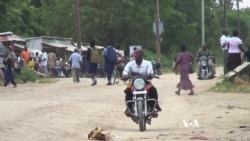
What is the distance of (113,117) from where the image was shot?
16266 millimetres

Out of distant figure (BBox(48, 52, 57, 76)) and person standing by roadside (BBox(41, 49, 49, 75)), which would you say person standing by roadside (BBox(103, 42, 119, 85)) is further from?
distant figure (BBox(48, 52, 57, 76))

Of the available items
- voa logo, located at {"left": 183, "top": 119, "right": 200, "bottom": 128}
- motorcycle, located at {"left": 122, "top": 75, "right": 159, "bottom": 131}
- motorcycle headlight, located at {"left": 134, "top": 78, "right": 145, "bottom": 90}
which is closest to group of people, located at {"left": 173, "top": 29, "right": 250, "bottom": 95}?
voa logo, located at {"left": 183, "top": 119, "right": 200, "bottom": 128}

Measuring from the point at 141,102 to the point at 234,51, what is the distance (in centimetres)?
1096

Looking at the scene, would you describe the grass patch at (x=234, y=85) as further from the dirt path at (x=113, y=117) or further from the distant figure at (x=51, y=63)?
the distant figure at (x=51, y=63)

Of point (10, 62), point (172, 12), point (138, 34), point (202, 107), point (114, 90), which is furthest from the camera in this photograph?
point (172, 12)

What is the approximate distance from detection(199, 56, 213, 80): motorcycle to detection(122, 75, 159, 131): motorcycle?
17092 millimetres

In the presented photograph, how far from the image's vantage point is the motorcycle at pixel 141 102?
45.3 feet

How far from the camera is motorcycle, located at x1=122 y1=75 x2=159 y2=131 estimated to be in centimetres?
1381

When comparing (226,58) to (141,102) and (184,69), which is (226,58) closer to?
(184,69)

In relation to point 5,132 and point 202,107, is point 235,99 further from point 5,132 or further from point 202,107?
point 5,132

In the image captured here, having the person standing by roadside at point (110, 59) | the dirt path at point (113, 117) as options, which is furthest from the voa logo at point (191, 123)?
the person standing by roadside at point (110, 59)

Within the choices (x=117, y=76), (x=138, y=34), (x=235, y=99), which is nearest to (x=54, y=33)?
(x=138, y=34)

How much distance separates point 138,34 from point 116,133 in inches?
2277

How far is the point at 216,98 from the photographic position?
20594 millimetres
